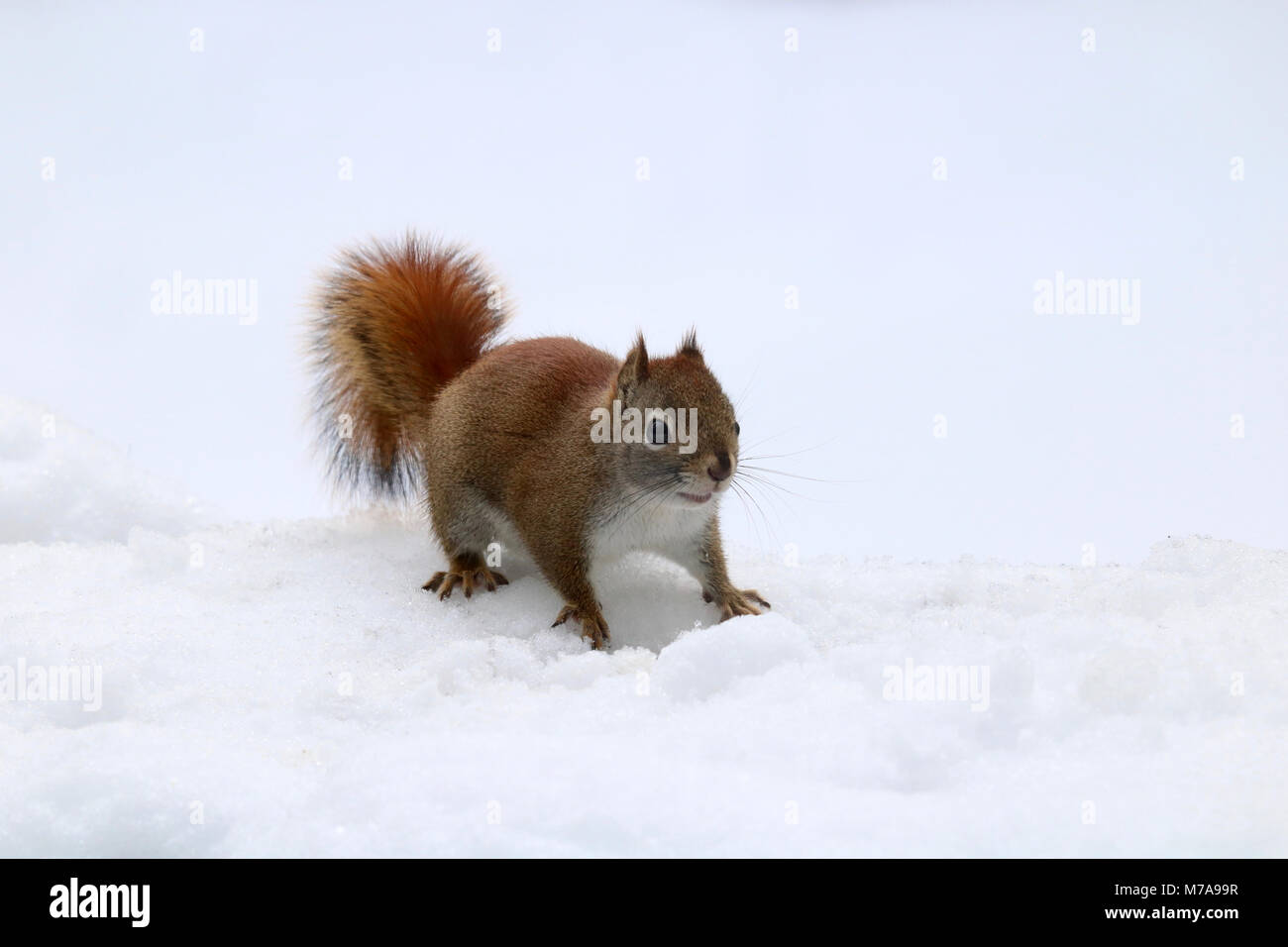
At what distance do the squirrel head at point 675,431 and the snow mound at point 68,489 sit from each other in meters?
1.63

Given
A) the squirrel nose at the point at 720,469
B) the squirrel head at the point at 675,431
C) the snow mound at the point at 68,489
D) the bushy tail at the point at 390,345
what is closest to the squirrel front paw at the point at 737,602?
the squirrel head at the point at 675,431

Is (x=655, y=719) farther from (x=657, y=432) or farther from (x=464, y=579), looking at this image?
(x=464, y=579)

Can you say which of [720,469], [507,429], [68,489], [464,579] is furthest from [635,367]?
[68,489]

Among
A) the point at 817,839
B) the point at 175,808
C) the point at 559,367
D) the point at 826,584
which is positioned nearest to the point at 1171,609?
the point at 826,584

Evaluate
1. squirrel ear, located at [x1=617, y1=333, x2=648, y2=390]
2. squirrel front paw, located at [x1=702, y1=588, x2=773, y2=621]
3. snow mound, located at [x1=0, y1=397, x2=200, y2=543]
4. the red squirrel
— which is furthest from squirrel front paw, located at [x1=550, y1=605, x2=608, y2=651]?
snow mound, located at [x1=0, y1=397, x2=200, y2=543]

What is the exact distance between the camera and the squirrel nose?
2.53 m

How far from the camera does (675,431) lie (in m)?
2.58

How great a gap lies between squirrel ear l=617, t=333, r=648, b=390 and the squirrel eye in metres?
0.12

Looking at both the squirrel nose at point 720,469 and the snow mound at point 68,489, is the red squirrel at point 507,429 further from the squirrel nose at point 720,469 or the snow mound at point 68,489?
the snow mound at point 68,489

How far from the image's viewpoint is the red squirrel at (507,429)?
8.66ft

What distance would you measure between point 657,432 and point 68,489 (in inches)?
74.5

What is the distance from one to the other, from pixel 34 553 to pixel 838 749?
225 centimetres

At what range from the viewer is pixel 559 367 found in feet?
9.90

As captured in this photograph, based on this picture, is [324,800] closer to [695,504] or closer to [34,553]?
[695,504]
